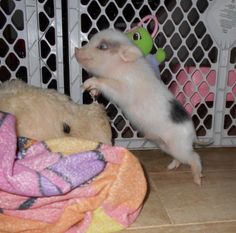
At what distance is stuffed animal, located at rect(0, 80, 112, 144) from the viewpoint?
71 cm

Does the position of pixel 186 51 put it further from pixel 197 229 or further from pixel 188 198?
pixel 197 229

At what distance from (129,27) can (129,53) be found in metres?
0.11

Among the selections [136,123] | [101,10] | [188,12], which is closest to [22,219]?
[136,123]

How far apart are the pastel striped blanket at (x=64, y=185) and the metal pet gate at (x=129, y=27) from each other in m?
0.42

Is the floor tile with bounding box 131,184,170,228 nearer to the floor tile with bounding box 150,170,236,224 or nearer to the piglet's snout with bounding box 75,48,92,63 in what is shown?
the floor tile with bounding box 150,170,236,224

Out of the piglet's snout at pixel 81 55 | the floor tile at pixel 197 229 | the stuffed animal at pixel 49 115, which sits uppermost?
the piglet's snout at pixel 81 55

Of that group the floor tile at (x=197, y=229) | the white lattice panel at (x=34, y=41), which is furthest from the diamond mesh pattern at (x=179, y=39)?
the floor tile at (x=197, y=229)

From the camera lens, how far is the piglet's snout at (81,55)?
1000 mm

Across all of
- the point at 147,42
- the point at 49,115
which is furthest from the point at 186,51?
the point at 49,115

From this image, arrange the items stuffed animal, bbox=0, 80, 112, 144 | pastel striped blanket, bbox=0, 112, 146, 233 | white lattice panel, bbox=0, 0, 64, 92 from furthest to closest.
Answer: white lattice panel, bbox=0, 0, 64, 92 < stuffed animal, bbox=0, 80, 112, 144 < pastel striped blanket, bbox=0, 112, 146, 233

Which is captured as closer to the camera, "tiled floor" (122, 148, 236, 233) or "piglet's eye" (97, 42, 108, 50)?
"tiled floor" (122, 148, 236, 233)

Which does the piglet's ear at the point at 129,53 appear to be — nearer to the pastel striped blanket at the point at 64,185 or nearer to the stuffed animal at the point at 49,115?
the stuffed animal at the point at 49,115

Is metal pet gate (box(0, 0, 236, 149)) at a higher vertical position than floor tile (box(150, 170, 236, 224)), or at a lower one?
higher

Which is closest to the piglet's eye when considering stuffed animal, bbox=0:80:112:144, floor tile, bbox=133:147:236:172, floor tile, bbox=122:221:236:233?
stuffed animal, bbox=0:80:112:144
